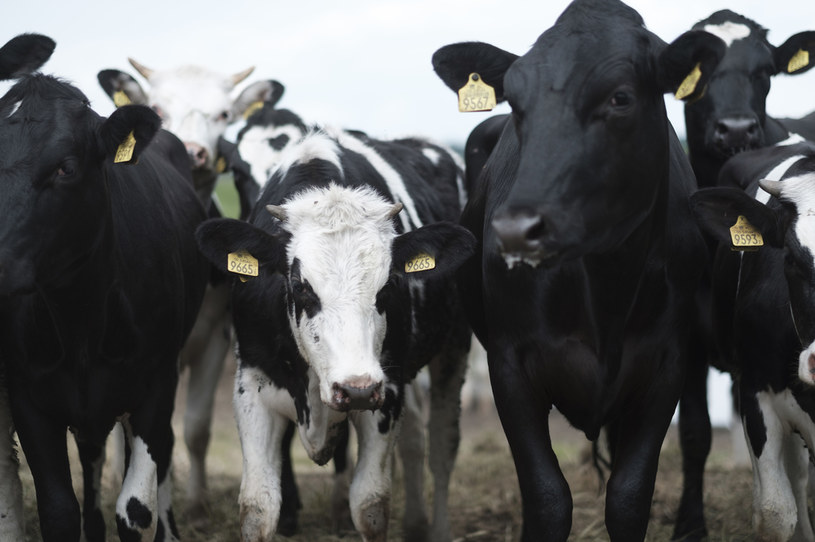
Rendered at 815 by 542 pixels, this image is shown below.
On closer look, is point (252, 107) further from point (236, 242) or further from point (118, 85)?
point (236, 242)

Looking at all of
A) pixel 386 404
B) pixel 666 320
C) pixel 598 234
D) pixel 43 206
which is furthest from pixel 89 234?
pixel 666 320

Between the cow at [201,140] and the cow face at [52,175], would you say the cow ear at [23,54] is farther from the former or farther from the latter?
the cow at [201,140]

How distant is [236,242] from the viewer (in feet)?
16.4

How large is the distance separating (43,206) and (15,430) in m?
1.24

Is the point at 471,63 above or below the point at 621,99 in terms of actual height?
above

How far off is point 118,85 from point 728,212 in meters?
5.21

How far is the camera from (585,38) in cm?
428

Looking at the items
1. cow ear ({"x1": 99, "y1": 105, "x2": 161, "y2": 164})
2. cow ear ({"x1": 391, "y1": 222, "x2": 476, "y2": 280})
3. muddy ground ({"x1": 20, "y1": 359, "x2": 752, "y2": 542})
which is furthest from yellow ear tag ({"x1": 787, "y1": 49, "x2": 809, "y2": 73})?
cow ear ({"x1": 99, "y1": 105, "x2": 161, "y2": 164})

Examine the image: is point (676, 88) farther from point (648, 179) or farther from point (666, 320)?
point (666, 320)

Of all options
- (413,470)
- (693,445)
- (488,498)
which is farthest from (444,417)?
(693,445)

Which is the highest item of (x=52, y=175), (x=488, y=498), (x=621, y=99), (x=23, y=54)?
(x=23, y=54)

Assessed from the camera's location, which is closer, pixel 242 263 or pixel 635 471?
pixel 635 471

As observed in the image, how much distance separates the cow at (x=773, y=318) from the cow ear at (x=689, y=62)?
52cm

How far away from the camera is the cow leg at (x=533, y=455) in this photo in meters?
4.50
